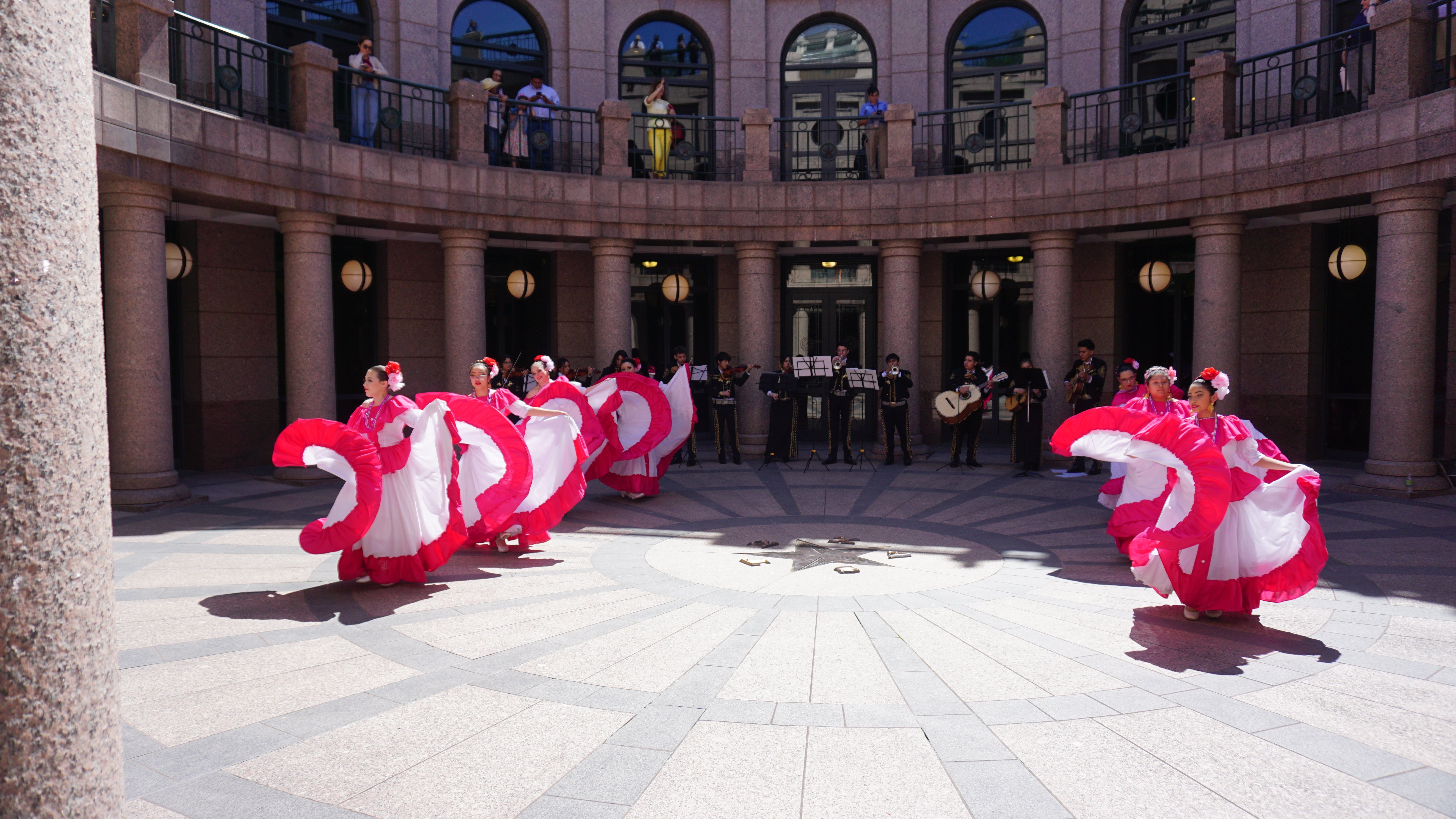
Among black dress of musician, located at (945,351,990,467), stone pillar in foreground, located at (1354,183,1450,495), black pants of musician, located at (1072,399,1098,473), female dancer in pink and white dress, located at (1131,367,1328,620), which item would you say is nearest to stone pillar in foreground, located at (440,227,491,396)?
black dress of musician, located at (945,351,990,467)

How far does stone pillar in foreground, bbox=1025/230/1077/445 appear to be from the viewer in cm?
1530

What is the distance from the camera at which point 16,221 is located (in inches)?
66.2

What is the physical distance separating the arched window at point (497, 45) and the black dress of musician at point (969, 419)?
10.6 m

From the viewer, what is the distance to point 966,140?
17172mm

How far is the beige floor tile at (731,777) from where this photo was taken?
3873 millimetres

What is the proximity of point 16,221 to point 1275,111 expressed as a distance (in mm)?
18539

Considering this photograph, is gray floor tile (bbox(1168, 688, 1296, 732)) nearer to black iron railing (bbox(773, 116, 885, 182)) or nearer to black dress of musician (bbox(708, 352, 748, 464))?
black dress of musician (bbox(708, 352, 748, 464))

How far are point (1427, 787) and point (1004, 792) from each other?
195cm

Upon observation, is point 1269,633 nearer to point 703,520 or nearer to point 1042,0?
point 703,520

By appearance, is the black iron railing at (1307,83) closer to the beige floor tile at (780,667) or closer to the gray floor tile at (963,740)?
the beige floor tile at (780,667)

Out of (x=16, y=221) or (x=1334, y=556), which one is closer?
(x=16, y=221)

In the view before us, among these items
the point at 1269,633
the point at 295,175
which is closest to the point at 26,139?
the point at 1269,633

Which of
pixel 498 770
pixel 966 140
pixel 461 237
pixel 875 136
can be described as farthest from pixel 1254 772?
pixel 966 140

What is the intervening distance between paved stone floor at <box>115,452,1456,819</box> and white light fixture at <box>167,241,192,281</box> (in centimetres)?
741
